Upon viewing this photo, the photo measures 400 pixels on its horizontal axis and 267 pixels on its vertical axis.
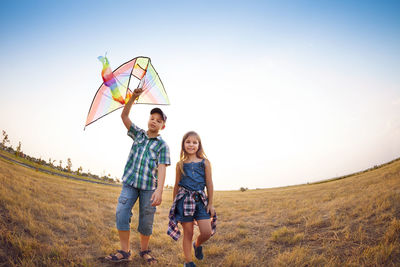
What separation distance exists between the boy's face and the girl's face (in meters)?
0.53

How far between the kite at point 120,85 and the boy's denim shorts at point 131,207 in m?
1.56

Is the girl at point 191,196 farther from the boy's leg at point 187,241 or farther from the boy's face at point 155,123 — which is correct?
the boy's face at point 155,123

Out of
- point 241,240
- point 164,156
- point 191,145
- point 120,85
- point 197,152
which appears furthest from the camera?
point 241,240

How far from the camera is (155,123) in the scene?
10.2ft

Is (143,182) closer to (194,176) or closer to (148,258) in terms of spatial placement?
(194,176)

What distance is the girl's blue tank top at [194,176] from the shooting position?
2994 millimetres

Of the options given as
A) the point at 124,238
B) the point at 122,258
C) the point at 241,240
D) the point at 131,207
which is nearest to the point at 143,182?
the point at 131,207

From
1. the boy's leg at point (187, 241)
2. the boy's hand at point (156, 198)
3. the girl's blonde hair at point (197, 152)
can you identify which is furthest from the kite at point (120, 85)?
the boy's leg at point (187, 241)

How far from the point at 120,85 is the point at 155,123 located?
1.17 meters

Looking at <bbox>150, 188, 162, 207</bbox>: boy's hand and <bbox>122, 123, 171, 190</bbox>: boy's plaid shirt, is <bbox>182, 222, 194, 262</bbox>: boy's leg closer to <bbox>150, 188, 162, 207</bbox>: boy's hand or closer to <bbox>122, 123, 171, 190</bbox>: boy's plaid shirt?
<bbox>150, 188, 162, 207</bbox>: boy's hand

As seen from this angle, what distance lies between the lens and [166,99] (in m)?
3.75

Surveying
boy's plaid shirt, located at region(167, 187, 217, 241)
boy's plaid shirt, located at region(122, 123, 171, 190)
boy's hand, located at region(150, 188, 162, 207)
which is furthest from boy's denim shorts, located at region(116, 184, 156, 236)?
boy's plaid shirt, located at region(167, 187, 217, 241)

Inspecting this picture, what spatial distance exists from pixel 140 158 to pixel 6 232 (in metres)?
2.33

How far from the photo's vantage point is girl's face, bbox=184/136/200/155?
10.2 ft
